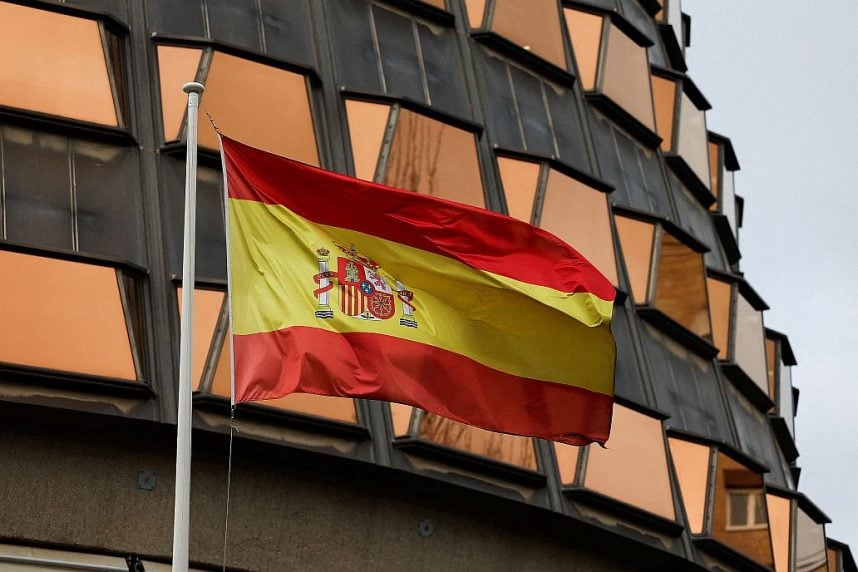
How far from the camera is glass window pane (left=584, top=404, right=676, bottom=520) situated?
19.8 m

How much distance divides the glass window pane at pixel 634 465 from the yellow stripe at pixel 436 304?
12.2 feet

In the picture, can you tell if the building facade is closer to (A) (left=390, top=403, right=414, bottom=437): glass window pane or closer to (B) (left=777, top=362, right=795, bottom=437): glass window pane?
(A) (left=390, top=403, right=414, bottom=437): glass window pane

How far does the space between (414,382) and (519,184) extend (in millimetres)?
6847

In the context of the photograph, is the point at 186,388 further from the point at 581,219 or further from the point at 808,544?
the point at 808,544

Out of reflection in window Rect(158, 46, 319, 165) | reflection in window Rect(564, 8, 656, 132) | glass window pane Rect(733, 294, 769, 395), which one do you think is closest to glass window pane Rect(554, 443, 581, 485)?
reflection in window Rect(158, 46, 319, 165)

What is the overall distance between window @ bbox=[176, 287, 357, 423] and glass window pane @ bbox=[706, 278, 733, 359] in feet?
30.5

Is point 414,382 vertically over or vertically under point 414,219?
under

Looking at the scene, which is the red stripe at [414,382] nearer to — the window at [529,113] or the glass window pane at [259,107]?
the glass window pane at [259,107]

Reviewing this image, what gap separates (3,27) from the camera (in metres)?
17.5

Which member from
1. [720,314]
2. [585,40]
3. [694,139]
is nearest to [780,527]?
[720,314]

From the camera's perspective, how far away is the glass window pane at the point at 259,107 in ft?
60.5

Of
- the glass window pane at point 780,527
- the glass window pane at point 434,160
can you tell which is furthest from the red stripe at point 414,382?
the glass window pane at point 780,527

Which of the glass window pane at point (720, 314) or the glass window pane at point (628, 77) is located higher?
the glass window pane at point (628, 77)

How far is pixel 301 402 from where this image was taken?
A: 1712cm
